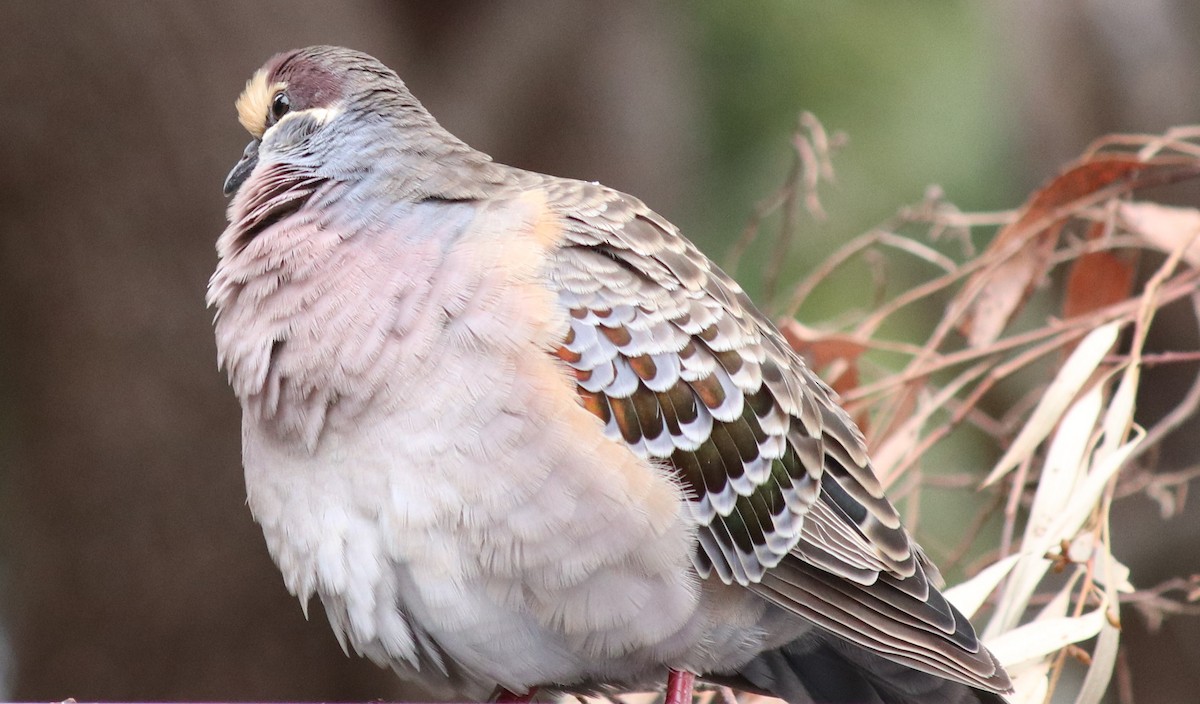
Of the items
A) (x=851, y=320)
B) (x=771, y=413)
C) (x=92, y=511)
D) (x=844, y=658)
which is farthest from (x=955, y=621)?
(x=92, y=511)

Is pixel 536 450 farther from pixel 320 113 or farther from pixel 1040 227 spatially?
pixel 1040 227

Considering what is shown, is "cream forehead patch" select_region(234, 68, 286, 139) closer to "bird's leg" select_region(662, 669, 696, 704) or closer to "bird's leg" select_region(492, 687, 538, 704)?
"bird's leg" select_region(492, 687, 538, 704)

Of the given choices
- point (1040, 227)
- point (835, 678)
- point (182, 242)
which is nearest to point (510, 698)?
point (835, 678)

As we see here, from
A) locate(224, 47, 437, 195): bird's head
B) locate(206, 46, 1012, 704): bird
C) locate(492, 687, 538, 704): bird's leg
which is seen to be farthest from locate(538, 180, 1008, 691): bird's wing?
locate(492, 687, 538, 704): bird's leg

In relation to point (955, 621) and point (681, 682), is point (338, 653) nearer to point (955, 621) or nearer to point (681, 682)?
point (681, 682)

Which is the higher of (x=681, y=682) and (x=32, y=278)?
(x=681, y=682)

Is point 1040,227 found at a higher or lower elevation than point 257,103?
higher
